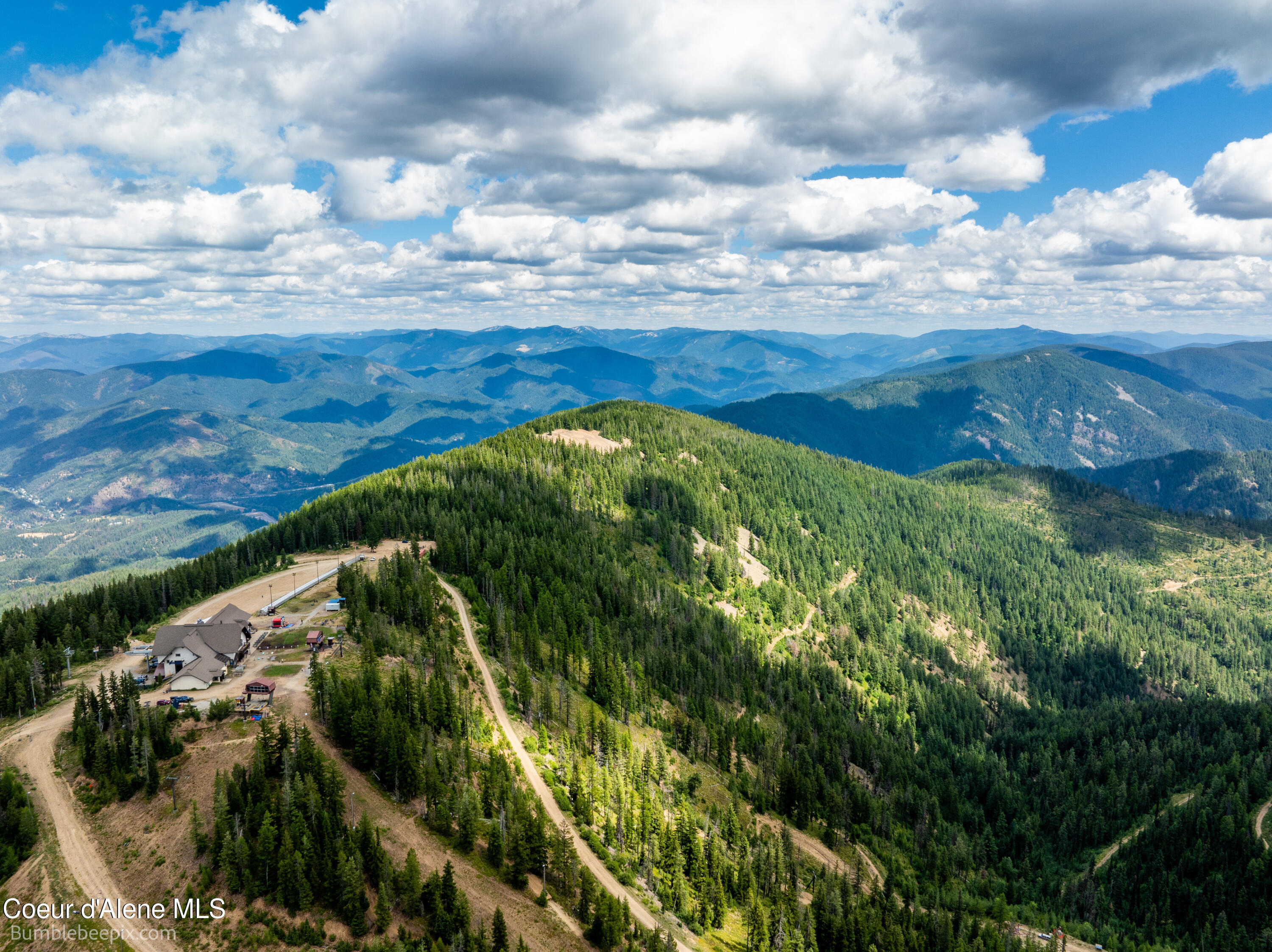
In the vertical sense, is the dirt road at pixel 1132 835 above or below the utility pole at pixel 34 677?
below

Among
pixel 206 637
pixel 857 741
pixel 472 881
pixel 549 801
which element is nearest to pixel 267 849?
pixel 472 881

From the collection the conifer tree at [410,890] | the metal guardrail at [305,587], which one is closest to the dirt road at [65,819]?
the conifer tree at [410,890]

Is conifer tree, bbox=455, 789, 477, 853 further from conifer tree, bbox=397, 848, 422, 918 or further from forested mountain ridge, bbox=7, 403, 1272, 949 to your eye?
forested mountain ridge, bbox=7, 403, 1272, 949

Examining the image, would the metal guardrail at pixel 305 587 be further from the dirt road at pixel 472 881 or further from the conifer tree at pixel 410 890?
the conifer tree at pixel 410 890

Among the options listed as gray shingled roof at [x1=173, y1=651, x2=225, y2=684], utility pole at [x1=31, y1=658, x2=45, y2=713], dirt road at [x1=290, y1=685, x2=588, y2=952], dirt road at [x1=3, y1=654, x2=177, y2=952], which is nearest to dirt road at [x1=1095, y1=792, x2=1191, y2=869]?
dirt road at [x1=290, y1=685, x2=588, y2=952]

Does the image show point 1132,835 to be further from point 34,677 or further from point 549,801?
point 34,677

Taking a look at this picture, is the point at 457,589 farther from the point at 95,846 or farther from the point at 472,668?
the point at 95,846

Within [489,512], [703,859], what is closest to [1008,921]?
[703,859]
